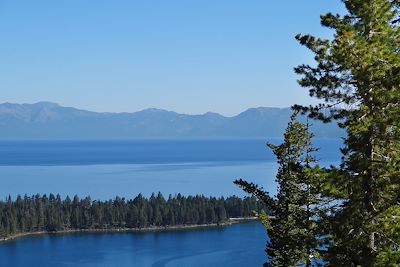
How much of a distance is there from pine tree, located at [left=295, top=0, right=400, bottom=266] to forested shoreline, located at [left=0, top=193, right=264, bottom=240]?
121 metres

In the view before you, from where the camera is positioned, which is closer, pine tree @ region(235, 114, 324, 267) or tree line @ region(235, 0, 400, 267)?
tree line @ region(235, 0, 400, 267)

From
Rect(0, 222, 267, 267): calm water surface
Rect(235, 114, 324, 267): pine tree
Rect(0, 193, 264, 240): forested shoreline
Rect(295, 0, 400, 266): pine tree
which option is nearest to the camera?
Rect(295, 0, 400, 266): pine tree

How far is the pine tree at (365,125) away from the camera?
11367 millimetres

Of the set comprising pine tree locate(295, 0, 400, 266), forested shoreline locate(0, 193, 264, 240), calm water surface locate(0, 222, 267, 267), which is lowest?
calm water surface locate(0, 222, 267, 267)

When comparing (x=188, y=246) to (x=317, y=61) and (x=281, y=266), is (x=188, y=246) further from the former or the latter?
(x=317, y=61)

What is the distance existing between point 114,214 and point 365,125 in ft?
407

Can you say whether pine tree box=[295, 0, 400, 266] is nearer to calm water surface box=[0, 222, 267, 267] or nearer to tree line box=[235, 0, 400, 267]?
tree line box=[235, 0, 400, 267]

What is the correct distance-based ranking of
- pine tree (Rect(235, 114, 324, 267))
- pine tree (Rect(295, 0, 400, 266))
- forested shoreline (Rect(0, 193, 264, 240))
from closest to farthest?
pine tree (Rect(295, 0, 400, 266)), pine tree (Rect(235, 114, 324, 267)), forested shoreline (Rect(0, 193, 264, 240))

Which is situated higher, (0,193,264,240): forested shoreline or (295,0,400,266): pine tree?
(295,0,400,266): pine tree

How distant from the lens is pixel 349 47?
11289 mm

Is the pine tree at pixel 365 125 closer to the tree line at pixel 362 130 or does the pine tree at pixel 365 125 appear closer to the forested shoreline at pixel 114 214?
the tree line at pixel 362 130

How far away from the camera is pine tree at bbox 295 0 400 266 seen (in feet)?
37.3

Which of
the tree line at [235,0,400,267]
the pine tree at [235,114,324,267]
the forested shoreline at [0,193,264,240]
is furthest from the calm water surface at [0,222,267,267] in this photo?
the tree line at [235,0,400,267]

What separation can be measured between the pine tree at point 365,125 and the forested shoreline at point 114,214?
397ft
